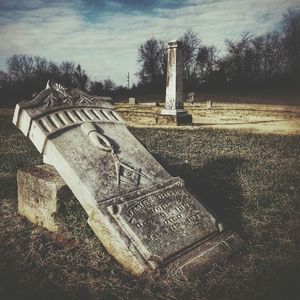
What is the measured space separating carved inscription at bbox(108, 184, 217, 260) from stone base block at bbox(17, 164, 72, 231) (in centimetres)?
71

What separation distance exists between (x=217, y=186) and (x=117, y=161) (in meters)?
1.70

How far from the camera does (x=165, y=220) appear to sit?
8.55 feet

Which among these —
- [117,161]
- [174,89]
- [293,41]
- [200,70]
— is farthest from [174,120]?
[200,70]

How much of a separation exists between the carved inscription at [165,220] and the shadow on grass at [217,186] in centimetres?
28

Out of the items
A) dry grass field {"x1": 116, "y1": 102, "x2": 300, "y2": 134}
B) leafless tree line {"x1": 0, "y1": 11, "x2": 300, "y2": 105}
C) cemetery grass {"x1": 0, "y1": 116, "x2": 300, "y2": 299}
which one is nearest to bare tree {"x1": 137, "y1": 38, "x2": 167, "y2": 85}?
leafless tree line {"x1": 0, "y1": 11, "x2": 300, "y2": 105}

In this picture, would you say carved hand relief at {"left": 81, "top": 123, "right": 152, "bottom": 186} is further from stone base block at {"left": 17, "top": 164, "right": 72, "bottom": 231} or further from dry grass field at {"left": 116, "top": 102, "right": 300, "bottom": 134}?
dry grass field at {"left": 116, "top": 102, "right": 300, "bottom": 134}

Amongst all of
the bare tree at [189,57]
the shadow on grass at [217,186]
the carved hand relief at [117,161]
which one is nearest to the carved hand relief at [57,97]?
the carved hand relief at [117,161]

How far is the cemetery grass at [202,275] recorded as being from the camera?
7.24 feet

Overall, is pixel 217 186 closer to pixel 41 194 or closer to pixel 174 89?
pixel 41 194

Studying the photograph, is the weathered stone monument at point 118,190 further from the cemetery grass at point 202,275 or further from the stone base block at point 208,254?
the cemetery grass at point 202,275

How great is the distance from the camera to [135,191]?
2.79 meters

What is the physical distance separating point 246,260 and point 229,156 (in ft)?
11.3

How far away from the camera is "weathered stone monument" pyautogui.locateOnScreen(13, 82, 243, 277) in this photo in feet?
7.87

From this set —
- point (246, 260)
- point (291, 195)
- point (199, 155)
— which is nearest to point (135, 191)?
point (246, 260)
